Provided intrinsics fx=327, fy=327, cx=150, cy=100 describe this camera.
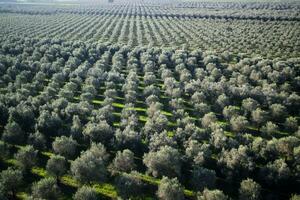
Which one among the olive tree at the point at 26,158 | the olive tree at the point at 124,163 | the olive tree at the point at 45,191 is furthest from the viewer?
the olive tree at the point at 26,158

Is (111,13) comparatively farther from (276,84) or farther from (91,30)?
(276,84)

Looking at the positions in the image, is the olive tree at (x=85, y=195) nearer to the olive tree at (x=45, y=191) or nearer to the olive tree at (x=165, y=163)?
the olive tree at (x=45, y=191)

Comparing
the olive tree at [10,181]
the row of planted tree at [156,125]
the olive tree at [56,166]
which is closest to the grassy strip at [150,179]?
the row of planted tree at [156,125]

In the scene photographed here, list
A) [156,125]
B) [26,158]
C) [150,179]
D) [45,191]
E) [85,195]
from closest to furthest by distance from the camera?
[85,195], [45,191], [150,179], [26,158], [156,125]

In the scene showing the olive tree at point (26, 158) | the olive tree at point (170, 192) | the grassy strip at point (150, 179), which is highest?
the olive tree at point (170, 192)

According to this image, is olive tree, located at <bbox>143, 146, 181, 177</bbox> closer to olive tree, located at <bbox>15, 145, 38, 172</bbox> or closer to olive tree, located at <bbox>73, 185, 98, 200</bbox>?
olive tree, located at <bbox>73, 185, 98, 200</bbox>

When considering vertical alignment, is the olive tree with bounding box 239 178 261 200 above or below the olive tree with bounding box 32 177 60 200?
above

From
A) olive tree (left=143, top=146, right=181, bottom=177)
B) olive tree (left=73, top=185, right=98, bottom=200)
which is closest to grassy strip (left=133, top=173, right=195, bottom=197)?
olive tree (left=143, top=146, right=181, bottom=177)

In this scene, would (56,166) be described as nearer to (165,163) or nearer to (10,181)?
(10,181)

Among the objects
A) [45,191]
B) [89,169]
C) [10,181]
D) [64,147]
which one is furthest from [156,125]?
[10,181]

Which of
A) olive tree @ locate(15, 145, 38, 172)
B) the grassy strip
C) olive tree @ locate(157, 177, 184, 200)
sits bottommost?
the grassy strip

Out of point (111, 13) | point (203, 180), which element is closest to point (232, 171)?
point (203, 180)

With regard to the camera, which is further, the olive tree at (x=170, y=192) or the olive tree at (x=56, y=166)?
the olive tree at (x=56, y=166)
